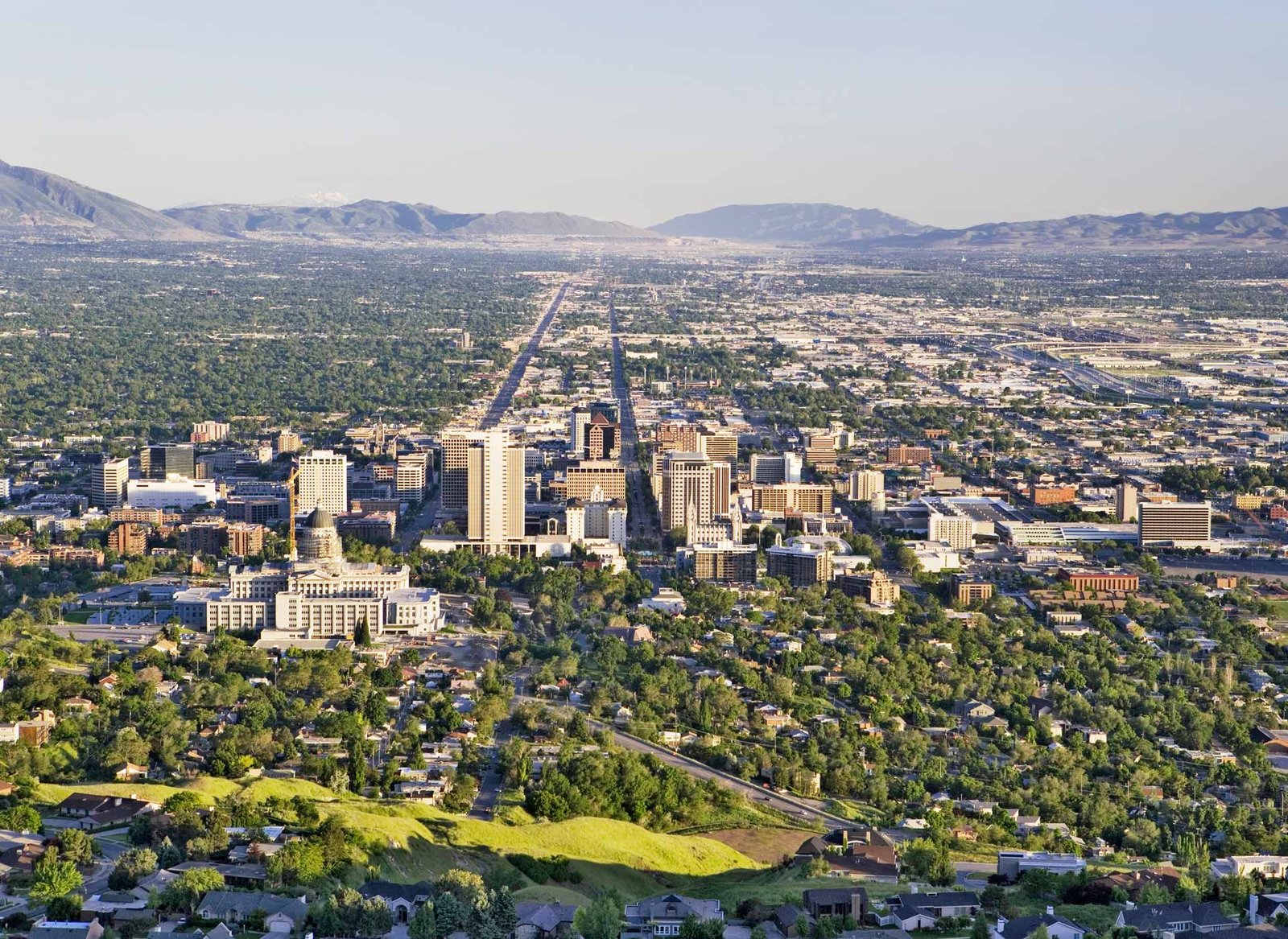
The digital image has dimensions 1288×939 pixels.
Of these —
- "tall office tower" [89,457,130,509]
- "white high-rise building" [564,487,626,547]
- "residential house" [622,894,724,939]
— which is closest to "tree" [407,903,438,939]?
"residential house" [622,894,724,939]

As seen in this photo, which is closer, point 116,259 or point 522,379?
point 522,379

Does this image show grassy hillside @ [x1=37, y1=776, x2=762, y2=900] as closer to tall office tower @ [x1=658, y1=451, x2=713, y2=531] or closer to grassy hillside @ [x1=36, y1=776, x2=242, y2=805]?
grassy hillside @ [x1=36, y1=776, x2=242, y2=805]

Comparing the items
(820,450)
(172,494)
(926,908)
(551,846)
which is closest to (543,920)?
(926,908)

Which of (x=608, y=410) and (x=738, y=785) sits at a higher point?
(x=608, y=410)

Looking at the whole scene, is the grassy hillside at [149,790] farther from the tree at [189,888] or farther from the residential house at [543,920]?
the residential house at [543,920]

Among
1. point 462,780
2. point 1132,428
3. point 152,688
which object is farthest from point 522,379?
point 462,780

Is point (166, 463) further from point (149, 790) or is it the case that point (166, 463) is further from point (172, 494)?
point (149, 790)

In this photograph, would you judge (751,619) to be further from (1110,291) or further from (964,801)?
(1110,291)
